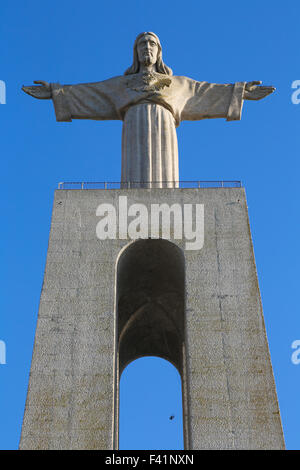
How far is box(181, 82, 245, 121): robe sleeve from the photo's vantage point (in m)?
20.2

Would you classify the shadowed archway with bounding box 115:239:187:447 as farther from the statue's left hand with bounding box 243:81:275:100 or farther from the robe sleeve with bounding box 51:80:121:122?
the statue's left hand with bounding box 243:81:275:100

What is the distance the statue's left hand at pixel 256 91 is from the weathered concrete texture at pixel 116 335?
15.4 ft

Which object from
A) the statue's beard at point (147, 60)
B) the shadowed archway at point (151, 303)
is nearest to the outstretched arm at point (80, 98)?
the statue's beard at point (147, 60)

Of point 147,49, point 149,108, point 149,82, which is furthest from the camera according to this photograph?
point 147,49

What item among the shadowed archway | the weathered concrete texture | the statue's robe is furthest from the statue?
the shadowed archway

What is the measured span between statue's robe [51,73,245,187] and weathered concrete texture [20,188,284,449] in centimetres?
175

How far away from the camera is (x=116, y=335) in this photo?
14797 millimetres

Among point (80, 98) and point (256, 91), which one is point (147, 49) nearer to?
point (80, 98)

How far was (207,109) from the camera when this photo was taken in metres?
20.2

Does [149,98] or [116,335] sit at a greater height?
[149,98]

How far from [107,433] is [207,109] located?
1064 centimetres

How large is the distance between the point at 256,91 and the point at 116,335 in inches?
371

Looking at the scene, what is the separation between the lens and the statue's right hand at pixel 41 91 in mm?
20328

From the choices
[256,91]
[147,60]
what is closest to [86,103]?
[147,60]
